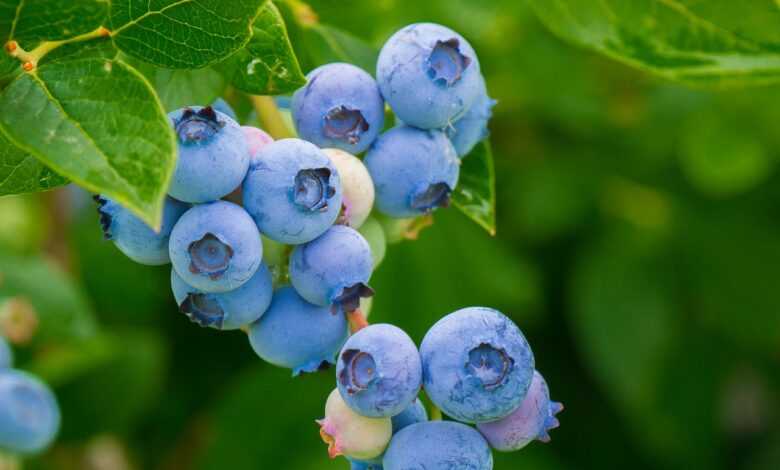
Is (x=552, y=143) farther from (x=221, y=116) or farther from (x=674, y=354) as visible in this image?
(x=221, y=116)

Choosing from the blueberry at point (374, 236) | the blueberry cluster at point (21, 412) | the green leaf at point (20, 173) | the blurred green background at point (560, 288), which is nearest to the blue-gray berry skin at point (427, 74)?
the blueberry at point (374, 236)

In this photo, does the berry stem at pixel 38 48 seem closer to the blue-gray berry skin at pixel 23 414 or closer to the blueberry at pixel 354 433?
the blueberry at pixel 354 433

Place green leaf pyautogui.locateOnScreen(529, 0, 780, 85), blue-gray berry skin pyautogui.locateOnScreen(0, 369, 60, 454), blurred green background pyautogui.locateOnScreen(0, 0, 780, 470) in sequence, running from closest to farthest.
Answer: green leaf pyautogui.locateOnScreen(529, 0, 780, 85) < blue-gray berry skin pyautogui.locateOnScreen(0, 369, 60, 454) < blurred green background pyautogui.locateOnScreen(0, 0, 780, 470)

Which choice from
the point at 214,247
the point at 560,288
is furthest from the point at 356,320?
the point at 560,288

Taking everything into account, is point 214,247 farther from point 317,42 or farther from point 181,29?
point 317,42

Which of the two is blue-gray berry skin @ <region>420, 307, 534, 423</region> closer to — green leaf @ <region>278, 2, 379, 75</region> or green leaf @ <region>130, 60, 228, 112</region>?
green leaf @ <region>130, 60, 228, 112</region>

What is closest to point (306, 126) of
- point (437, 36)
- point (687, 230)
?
point (437, 36)

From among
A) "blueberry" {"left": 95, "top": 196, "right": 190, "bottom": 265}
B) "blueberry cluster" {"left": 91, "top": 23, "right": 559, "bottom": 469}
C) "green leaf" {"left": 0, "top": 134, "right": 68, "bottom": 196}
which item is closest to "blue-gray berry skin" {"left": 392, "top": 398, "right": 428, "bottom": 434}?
"blueberry cluster" {"left": 91, "top": 23, "right": 559, "bottom": 469}
